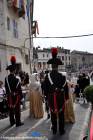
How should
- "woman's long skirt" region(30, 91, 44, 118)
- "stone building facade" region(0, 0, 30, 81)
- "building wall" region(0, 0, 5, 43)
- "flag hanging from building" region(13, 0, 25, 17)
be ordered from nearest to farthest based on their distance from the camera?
"woman's long skirt" region(30, 91, 44, 118), "building wall" region(0, 0, 5, 43), "stone building facade" region(0, 0, 30, 81), "flag hanging from building" region(13, 0, 25, 17)

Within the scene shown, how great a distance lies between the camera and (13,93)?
10.4m

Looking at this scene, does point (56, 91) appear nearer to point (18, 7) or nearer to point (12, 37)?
point (12, 37)

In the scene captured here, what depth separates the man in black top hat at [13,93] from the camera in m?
10.3

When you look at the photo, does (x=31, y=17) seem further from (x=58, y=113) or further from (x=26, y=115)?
(x=58, y=113)

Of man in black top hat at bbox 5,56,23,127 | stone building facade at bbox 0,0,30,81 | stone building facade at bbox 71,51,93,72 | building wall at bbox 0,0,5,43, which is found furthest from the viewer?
stone building facade at bbox 71,51,93,72

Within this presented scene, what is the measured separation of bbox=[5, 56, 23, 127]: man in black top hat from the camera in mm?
10344

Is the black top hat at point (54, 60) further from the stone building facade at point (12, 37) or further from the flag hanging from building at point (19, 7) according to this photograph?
the flag hanging from building at point (19, 7)

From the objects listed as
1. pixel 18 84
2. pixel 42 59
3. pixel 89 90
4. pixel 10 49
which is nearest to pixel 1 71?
pixel 10 49

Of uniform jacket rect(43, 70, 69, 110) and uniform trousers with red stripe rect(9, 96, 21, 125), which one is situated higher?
uniform jacket rect(43, 70, 69, 110)

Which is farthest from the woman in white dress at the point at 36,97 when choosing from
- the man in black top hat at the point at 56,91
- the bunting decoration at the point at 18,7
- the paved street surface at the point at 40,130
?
the bunting decoration at the point at 18,7

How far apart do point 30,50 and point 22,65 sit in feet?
12.6

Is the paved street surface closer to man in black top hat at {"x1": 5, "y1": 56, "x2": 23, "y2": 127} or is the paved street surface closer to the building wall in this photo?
man in black top hat at {"x1": 5, "y1": 56, "x2": 23, "y2": 127}

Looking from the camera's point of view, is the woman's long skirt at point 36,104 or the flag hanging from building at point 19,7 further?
the flag hanging from building at point 19,7

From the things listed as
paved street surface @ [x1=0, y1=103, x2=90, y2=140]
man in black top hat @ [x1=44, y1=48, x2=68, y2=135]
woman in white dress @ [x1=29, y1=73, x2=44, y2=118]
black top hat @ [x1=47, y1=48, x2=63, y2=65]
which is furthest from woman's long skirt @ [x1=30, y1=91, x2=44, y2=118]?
black top hat @ [x1=47, y1=48, x2=63, y2=65]
